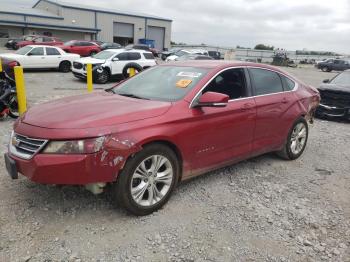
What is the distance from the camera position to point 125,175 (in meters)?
3.30

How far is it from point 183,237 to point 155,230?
0.29 m

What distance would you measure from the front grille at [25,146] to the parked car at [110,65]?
11856mm

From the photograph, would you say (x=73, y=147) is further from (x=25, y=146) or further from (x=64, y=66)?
(x=64, y=66)

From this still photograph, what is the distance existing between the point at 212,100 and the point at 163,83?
81cm

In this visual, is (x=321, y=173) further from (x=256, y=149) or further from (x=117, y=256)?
(x=117, y=256)

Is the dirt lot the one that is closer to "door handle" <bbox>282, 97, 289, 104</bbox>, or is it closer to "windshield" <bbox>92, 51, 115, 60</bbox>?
"door handle" <bbox>282, 97, 289, 104</bbox>

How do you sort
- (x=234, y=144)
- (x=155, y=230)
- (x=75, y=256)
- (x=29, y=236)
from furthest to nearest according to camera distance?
(x=234, y=144), (x=155, y=230), (x=29, y=236), (x=75, y=256)

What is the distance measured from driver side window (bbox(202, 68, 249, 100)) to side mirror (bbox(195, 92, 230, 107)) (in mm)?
261

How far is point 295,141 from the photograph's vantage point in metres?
5.66

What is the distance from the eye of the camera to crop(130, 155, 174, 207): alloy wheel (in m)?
3.48

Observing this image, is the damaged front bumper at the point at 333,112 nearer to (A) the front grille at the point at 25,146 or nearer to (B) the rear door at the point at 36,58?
(A) the front grille at the point at 25,146

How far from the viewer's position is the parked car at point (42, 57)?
685 inches

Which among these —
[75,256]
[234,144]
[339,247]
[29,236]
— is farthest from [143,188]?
[339,247]

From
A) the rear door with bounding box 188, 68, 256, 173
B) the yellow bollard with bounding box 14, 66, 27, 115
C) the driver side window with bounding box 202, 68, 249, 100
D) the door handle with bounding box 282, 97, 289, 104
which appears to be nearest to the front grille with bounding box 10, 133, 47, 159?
the rear door with bounding box 188, 68, 256, 173
